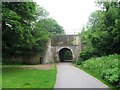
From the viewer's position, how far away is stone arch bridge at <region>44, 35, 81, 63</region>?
44.1 meters

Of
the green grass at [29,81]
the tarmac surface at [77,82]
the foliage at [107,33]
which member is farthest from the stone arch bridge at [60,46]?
the tarmac surface at [77,82]

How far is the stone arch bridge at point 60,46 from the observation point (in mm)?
44062

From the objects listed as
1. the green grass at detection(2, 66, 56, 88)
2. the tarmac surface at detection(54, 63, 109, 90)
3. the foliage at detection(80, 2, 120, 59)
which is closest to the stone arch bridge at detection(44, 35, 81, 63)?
the foliage at detection(80, 2, 120, 59)

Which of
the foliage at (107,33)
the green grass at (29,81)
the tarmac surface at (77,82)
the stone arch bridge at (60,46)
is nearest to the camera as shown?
the green grass at (29,81)

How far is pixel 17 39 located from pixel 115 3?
10634 mm

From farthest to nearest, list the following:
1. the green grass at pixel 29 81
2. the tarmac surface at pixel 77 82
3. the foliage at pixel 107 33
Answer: the foliage at pixel 107 33, the tarmac surface at pixel 77 82, the green grass at pixel 29 81

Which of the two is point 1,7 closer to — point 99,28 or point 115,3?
point 115,3

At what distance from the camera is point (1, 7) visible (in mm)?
21094

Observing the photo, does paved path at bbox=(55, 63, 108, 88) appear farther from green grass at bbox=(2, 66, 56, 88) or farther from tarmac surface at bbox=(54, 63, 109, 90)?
green grass at bbox=(2, 66, 56, 88)

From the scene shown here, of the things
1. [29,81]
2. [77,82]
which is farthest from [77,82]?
[29,81]

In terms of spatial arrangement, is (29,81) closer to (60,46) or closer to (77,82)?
(77,82)

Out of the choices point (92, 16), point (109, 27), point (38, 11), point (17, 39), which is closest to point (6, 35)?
point (17, 39)

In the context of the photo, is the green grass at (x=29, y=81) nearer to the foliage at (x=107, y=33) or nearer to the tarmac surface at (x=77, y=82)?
the tarmac surface at (x=77, y=82)

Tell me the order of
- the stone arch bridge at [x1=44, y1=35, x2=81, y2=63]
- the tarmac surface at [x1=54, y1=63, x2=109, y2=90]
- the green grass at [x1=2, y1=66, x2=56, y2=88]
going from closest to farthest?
the green grass at [x1=2, y1=66, x2=56, y2=88] → the tarmac surface at [x1=54, y1=63, x2=109, y2=90] → the stone arch bridge at [x1=44, y1=35, x2=81, y2=63]
